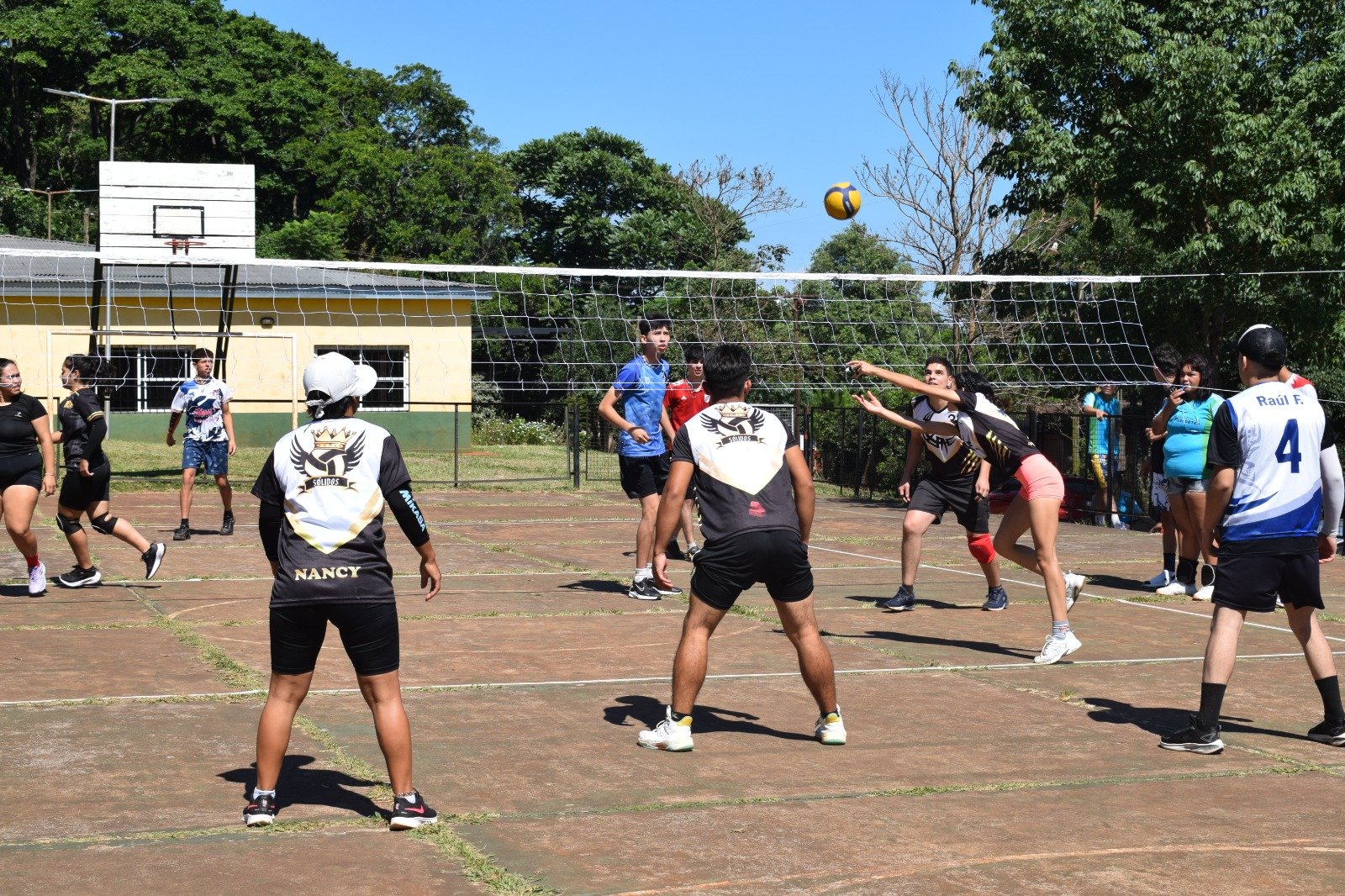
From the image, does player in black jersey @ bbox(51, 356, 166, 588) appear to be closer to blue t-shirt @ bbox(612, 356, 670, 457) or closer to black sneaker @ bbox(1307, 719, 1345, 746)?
blue t-shirt @ bbox(612, 356, 670, 457)

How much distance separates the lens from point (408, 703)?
710cm

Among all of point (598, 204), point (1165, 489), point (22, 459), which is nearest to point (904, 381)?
point (1165, 489)

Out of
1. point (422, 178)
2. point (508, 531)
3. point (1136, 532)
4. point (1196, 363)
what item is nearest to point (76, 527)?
point (508, 531)

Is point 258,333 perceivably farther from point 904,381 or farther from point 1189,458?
point 904,381

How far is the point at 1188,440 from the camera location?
11.6m

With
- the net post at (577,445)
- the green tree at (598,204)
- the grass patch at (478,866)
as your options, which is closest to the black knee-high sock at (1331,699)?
the grass patch at (478,866)

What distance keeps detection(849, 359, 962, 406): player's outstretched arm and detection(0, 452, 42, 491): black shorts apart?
5963 mm

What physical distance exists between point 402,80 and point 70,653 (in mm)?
53285

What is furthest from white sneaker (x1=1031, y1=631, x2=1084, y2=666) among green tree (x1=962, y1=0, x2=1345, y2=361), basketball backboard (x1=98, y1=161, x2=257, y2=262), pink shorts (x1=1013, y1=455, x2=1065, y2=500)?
basketball backboard (x1=98, y1=161, x2=257, y2=262)

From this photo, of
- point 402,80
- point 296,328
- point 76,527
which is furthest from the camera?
point 402,80

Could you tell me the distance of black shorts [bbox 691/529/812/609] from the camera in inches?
244

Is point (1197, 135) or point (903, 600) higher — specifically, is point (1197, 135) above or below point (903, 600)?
above

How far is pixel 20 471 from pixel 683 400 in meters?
5.05

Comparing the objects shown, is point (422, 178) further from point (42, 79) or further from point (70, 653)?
point (70, 653)
